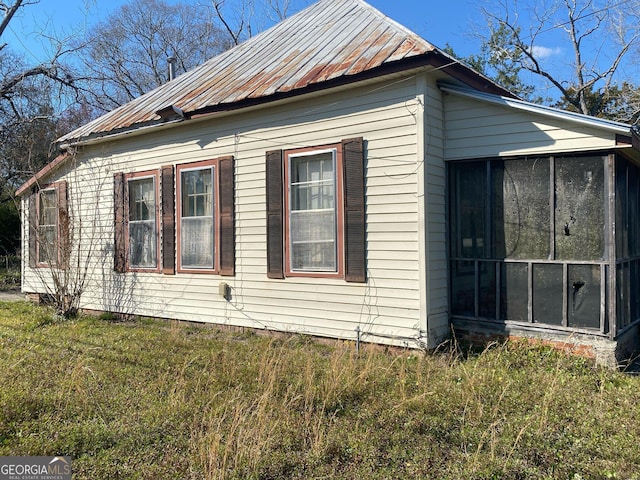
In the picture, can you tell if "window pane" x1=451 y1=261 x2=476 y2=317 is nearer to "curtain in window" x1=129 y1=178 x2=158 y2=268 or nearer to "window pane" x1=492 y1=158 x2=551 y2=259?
"window pane" x1=492 y1=158 x2=551 y2=259

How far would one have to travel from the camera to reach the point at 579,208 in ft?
19.4

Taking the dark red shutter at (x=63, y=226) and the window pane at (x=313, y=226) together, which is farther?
the dark red shutter at (x=63, y=226)

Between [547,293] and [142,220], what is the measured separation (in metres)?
7.40

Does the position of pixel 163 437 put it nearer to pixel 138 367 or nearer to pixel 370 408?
pixel 370 408

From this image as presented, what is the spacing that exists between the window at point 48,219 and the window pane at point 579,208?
30.1 feet

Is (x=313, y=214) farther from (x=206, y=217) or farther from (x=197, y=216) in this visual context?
(x=197, y=216)

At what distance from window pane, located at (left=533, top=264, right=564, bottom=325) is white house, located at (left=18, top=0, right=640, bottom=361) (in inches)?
0.7

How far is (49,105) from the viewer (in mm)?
22734

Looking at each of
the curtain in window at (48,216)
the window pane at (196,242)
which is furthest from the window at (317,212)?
the curtain in window at (48,216)

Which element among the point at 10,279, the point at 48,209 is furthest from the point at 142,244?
the point at 10,279

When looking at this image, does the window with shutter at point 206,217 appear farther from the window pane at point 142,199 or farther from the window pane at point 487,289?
the window pane at point 487,289

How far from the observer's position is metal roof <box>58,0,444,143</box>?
664 cm

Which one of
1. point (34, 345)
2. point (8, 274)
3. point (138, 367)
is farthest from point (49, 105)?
point (138, 367)

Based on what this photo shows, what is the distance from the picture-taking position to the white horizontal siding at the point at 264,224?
6418 millimetres
